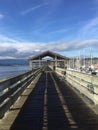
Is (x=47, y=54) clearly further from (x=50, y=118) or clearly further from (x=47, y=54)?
(x=50, y=118)

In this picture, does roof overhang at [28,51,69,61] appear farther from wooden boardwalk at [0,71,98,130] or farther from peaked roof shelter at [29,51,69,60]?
wooden boardwalk at [0,71,98,130]

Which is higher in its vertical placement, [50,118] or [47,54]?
[47,54]

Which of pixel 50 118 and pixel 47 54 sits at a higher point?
pixel 47 54

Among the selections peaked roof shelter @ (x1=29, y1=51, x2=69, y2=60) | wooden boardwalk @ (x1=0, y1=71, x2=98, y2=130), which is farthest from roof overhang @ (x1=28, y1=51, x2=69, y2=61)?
wooden boardwalk @ (x1=0, y1=71, x2=98, y2=130)

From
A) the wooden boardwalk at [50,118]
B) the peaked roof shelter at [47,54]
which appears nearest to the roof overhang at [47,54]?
the peaked roof shelter at [47,54]

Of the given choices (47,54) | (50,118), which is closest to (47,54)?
(47,54)

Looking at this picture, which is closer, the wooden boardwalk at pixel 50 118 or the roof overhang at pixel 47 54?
the wooden boardwalk at pixel 50 118

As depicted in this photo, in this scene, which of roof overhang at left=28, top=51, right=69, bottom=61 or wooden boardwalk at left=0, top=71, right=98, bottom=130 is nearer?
wooden boardwalk at left=0, top=71, right=98, bottom=130

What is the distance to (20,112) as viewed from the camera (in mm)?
9633

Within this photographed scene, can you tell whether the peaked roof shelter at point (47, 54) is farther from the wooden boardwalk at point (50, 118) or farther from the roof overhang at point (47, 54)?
the wooden boardwalk at point (50, 118)

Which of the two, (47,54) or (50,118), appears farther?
(47,54)

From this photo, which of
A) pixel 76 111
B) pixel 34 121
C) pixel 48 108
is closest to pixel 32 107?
pixel 48 108

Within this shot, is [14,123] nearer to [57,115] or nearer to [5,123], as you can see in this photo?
[5,123]

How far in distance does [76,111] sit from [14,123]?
266 cm
